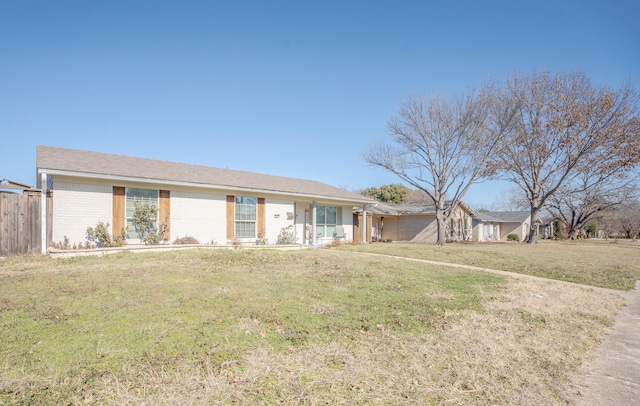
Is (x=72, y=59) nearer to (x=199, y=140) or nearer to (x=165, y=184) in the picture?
(x=165, y=184)

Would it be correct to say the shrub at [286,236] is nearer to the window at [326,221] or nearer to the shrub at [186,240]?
the window at [326,221]

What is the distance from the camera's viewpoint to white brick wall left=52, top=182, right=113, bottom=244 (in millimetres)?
11352

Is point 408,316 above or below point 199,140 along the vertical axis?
below

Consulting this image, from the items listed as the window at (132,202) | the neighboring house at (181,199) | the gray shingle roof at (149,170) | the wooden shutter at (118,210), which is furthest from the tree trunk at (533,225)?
the wooden shutter at (118,210)

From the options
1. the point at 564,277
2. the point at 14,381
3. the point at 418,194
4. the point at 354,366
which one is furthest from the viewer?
the point at 418,194

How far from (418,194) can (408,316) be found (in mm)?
54677

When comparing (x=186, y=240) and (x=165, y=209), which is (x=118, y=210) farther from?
(x=186, y=240)

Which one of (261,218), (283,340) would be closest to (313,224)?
(261,218)

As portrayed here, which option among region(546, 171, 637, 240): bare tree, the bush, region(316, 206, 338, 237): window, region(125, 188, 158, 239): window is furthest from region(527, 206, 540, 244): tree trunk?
the bush

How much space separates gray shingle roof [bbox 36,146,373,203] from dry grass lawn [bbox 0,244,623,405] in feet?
17.3

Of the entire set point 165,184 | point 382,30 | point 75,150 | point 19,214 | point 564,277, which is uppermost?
point 382,30

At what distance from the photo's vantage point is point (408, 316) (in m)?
5.15

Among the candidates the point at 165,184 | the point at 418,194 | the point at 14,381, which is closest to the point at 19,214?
the point at 165,184

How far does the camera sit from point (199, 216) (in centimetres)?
1459
